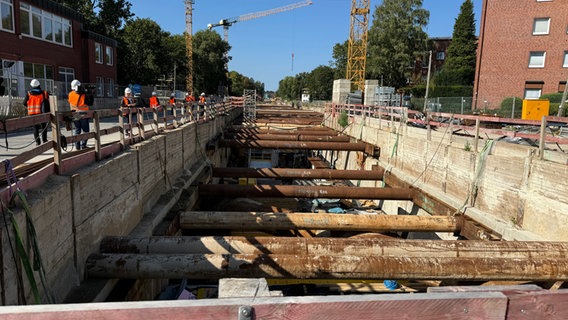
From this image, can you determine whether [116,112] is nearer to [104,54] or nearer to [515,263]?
[515,263]

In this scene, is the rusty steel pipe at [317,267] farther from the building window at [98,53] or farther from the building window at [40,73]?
the building window at [98,53]

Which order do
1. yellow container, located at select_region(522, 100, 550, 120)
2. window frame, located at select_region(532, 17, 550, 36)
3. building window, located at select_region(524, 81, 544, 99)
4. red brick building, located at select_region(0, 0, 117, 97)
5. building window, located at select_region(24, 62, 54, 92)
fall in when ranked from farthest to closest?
building window, located at select_region(524, 81, 544, 99) → window frame, located at select_region(532, 17, 550, 36) → building window, located at select_region(24, 62, 54, 92) → red brick building, located at select_region(0, 0, 117, 97) → yellow container, located at select_region(522, 100, 550, 120)

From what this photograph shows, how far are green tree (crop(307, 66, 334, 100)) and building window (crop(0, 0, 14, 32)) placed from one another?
73.3 metres

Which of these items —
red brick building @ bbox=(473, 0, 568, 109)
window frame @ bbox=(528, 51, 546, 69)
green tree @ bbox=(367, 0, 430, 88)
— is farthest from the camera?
green tree @ bbox=(367, 0, 430, 88)

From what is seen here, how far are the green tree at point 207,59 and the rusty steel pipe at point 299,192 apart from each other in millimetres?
69457

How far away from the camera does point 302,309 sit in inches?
69.4

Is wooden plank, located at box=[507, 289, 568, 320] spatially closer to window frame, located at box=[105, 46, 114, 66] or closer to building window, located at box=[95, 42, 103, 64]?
building window, located at box=[95, 42, 103, 64]

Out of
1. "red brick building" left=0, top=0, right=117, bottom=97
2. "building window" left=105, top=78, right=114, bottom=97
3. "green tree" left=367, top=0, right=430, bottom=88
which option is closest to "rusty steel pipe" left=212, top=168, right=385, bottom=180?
"red brick building" left=0, top=0, right=117, bottom=97

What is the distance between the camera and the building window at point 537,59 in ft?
104

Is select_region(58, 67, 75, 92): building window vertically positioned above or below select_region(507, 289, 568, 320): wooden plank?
above

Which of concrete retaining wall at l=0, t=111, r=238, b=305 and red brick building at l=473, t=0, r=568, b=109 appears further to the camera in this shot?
red brick building at l=473, t=0, r=568, b=109

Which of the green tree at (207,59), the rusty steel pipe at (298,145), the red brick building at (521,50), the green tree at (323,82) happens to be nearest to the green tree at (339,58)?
the green tree at (323,82)

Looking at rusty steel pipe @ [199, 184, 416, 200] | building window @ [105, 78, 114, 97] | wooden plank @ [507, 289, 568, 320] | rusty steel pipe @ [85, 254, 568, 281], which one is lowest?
rusty steel pipe @ [199, 184, 416, 200]

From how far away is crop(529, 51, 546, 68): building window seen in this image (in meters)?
31.8
